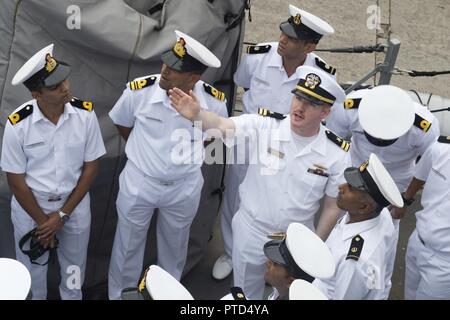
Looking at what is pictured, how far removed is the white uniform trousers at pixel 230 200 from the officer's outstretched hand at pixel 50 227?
3.88ft

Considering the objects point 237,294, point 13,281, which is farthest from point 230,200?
point 13,281

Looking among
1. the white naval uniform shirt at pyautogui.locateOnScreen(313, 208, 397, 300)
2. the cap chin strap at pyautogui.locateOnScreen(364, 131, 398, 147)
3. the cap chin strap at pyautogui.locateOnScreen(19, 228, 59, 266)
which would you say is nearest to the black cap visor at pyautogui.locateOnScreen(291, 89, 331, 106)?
the cap chin strap at pyautogui.locateOnScreen(364, 131, 398, 147)

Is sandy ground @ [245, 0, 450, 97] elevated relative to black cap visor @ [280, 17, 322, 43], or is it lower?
lower

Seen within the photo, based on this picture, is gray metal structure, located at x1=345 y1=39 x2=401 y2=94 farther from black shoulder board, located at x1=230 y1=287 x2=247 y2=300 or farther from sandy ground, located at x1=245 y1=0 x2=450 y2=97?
sandy ground, located at x1=245 y1=0 x2=450 y2=97

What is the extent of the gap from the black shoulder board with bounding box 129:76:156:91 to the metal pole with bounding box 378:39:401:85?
1.72 metres

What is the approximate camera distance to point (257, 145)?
3.44 meters

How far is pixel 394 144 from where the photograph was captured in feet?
12.7

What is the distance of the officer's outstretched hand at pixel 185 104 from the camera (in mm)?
3135

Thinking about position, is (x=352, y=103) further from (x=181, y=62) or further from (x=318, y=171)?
(x=181, y=62)

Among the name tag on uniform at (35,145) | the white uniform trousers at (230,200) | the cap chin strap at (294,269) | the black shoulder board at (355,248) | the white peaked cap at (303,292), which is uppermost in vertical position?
the white peaked cap at (303,292)

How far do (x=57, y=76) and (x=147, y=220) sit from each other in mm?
986

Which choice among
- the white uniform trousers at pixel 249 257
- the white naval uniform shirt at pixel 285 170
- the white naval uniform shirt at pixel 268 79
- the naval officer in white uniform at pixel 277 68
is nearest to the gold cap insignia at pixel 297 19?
the naval officer in white uniform at pixel 277 68

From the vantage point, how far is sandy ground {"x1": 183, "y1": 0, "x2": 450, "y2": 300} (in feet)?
22.6

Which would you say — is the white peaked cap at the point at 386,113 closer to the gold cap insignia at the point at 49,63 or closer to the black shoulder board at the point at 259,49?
the black shoulder board at the point at 259,49
